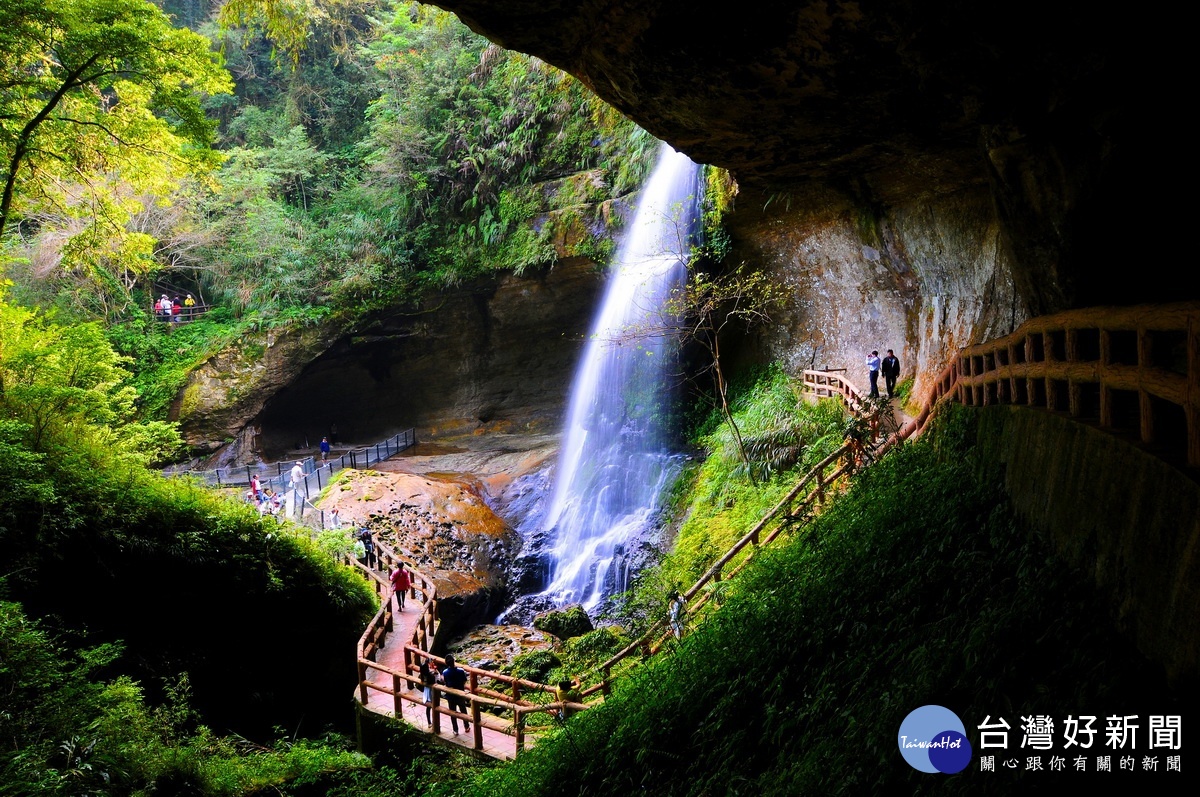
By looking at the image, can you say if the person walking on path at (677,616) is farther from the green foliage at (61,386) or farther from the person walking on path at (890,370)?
the green foliage at (61,386)

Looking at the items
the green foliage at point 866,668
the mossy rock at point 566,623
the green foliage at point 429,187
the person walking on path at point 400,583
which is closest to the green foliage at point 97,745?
the green foliage at point 866,668

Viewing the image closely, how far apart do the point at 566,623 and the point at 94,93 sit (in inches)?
492

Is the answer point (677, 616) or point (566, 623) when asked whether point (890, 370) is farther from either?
point (677, 616)

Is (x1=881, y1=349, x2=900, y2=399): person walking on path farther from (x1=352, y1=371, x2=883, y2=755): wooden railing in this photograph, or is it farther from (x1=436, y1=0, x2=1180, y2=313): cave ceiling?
(x1=436, y1=0, x2=1180, y2=313): cave ceiling

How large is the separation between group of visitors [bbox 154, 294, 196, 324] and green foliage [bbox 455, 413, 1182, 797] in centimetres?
2667

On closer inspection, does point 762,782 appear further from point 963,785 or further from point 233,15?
point 233,15

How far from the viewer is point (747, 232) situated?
18.8 meters

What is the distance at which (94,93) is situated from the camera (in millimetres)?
11906

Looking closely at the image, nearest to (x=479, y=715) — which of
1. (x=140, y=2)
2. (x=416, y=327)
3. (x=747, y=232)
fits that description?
(x=140, y=2)

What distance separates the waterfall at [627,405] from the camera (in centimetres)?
1838

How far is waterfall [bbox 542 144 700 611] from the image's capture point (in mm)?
18375

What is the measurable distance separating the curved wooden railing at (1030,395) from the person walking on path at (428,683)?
0.40 ft

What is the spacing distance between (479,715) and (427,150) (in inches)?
880

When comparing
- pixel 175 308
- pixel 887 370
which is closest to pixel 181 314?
pixel 175 308
